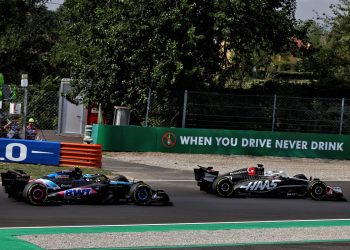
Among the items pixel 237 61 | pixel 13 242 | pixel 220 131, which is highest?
pixel 237 61

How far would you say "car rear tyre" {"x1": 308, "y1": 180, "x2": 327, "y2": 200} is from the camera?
14875mm

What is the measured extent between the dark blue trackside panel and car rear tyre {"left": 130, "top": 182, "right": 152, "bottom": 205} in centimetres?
631

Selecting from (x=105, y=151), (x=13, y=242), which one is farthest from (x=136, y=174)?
(x=13, y=242)

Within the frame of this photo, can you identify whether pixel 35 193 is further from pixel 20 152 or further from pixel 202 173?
pixel 20 152

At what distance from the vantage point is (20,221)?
403 inches

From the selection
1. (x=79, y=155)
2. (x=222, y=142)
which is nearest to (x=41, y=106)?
(x=222, y=142)

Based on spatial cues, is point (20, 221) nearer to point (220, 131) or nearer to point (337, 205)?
point (337, 205)

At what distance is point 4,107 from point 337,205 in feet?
59.8

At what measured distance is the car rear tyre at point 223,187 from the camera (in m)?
14.4

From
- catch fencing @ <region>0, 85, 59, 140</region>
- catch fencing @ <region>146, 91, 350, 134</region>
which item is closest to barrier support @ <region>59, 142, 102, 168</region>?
catch fencing @ <region>146, 91, 350, 134</region>

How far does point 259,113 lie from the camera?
2586 cm

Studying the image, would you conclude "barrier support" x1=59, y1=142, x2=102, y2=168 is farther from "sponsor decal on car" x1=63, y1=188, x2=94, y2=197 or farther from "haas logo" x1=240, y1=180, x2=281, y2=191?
"sponsor decal on car" x1=63, y1=188, x2=94, y2=197

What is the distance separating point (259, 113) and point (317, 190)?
1113 centimetres

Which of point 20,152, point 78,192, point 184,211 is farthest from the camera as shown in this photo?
point 20,152
